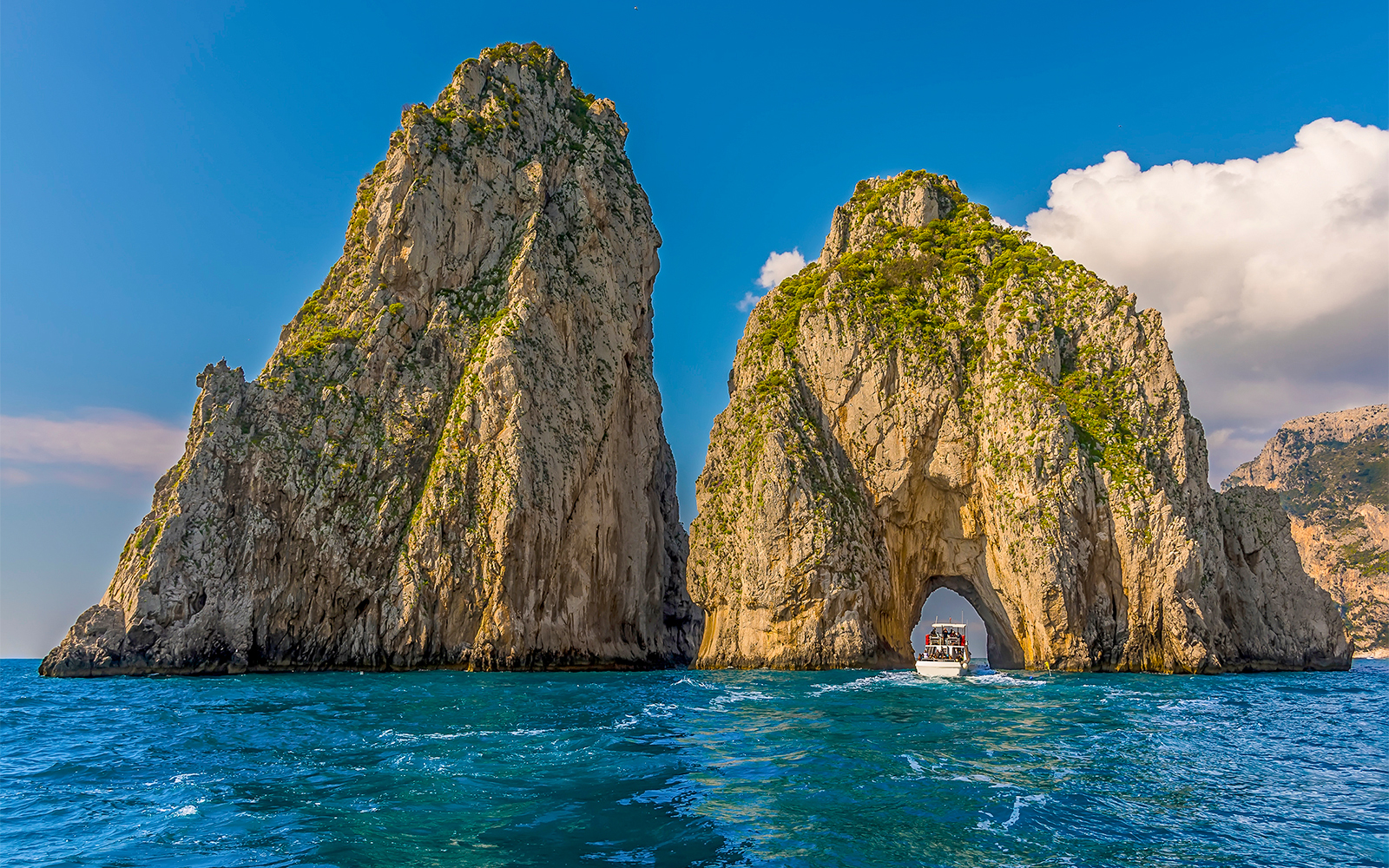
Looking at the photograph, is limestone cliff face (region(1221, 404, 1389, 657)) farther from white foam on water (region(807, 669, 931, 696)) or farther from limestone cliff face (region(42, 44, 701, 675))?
limestone cliff face (region(42, 44, 701, 675))

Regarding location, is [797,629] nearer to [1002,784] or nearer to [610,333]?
[610,333]

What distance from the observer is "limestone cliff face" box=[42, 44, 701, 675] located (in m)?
55.6

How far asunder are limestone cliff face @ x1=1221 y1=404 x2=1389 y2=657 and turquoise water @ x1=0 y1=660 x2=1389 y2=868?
102m

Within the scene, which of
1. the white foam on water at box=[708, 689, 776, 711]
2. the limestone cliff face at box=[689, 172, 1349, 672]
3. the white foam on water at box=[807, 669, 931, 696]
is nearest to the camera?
the white foam on water at box=[708, 689, 776, 711]

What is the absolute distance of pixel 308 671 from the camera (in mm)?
55031

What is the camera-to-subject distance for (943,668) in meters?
46.1

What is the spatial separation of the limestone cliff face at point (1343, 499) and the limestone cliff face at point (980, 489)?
6521 centimetres

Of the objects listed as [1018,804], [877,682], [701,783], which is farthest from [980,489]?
[701,783]

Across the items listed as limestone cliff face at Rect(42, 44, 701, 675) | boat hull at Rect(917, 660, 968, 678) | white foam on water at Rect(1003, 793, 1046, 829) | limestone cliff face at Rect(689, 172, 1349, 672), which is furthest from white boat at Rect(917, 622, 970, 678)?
white foam on water at Rect(1003, 793, 1046, 829)

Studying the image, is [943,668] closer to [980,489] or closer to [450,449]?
[980,489]

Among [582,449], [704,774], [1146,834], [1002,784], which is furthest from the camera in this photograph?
[582,449]

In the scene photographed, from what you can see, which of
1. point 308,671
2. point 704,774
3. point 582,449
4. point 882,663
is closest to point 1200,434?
point 882,663

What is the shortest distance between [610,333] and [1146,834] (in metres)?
63.3

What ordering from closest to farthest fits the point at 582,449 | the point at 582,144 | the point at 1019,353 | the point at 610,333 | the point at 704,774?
the point at 704,774 → the point at 1019,353 → the point at 582,449 → the point at 610,333 → the point at 582,144
